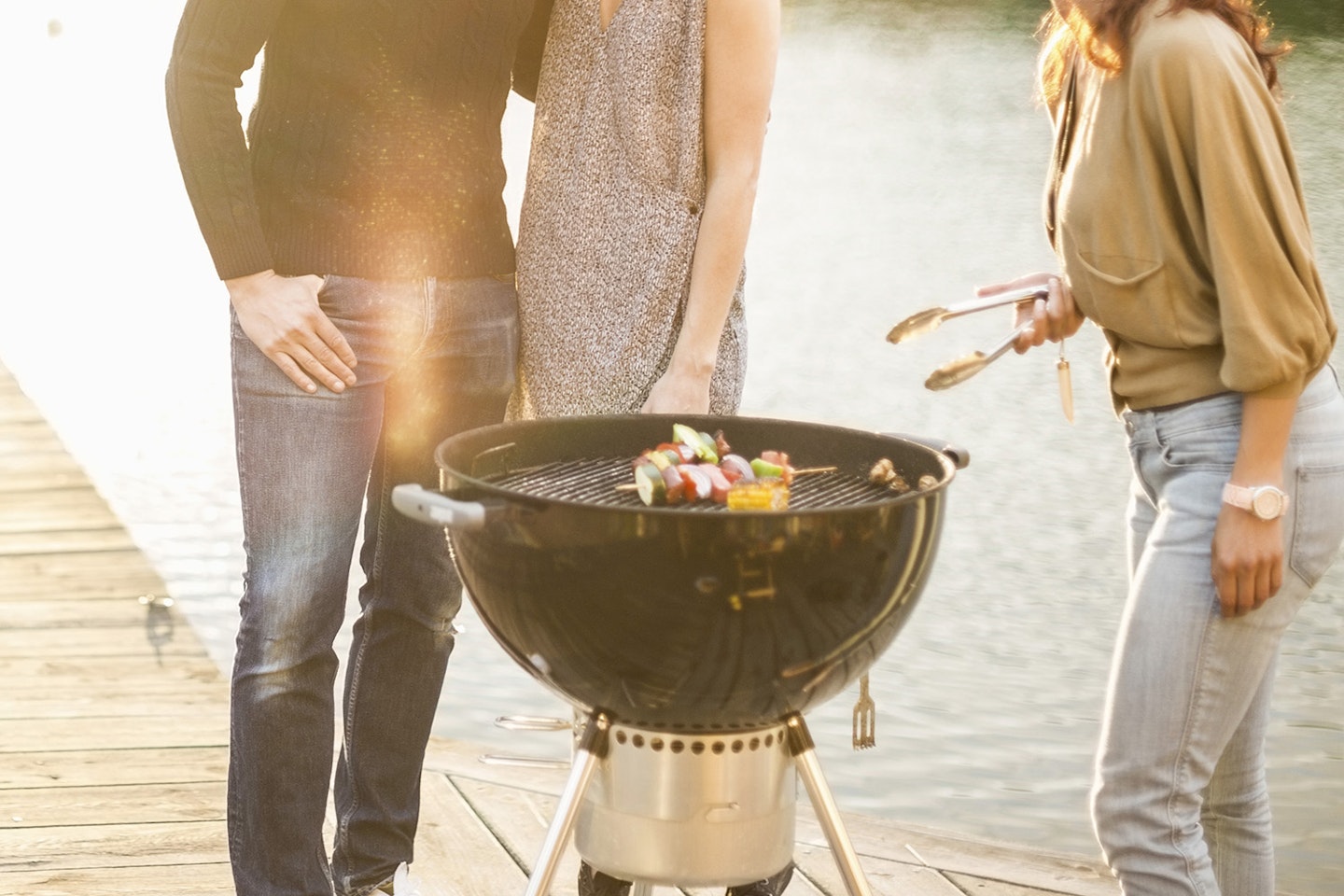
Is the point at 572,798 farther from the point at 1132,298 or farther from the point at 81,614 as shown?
the point at 81,614

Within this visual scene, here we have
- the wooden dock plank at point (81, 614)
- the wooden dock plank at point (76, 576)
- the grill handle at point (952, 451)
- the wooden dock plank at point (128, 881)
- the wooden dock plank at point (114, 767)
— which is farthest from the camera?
the wooden dock plank at point (76, 576)

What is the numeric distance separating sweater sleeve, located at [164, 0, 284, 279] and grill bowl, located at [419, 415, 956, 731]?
16.7 inches

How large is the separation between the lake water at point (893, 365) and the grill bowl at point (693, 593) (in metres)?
1.78

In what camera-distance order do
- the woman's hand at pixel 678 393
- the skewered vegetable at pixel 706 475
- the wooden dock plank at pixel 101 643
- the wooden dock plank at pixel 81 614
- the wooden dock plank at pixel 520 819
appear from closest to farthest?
the skewered vegetable at pixel 706 475 → the woman's hand at pixel 678 393 → the wooden dock plank at pixel 520 819 → the wooden dock plank at pixel 101 643 → the wooden dock plank at pixel 81 614

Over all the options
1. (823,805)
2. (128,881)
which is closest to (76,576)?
(128,881)

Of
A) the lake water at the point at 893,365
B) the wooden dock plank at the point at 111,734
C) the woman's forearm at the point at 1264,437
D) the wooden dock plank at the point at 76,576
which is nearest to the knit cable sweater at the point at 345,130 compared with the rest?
the woman's forearm at the point at 1264,437

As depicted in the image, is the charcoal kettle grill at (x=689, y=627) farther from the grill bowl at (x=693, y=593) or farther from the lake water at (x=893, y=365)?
the lake water at (x=893, y=365)

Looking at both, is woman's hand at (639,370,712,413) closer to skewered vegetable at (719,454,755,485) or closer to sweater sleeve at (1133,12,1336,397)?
skewered vegetable at (719,454,755,485)

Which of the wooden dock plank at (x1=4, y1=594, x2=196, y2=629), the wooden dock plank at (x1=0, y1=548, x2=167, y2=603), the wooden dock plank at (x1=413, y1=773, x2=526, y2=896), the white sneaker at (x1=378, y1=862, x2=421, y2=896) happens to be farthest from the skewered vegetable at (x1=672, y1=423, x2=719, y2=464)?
the wooden dock plank at (x1=0, y1=548, x2=167, y2=603)

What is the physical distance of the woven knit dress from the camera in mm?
1724

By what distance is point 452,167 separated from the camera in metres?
1.79

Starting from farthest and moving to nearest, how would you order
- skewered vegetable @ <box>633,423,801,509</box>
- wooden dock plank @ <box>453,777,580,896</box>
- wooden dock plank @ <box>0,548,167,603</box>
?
1. wooden dock plank @ <box>0,548,167,603</box>
2. wooden dock plank @ <box>453,777,580,896</box>
3. skewered vegetable @ <box>633,423,801,509</box>

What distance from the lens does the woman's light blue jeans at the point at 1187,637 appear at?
1.39 meters

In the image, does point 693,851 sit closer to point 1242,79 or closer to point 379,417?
point 379,417
